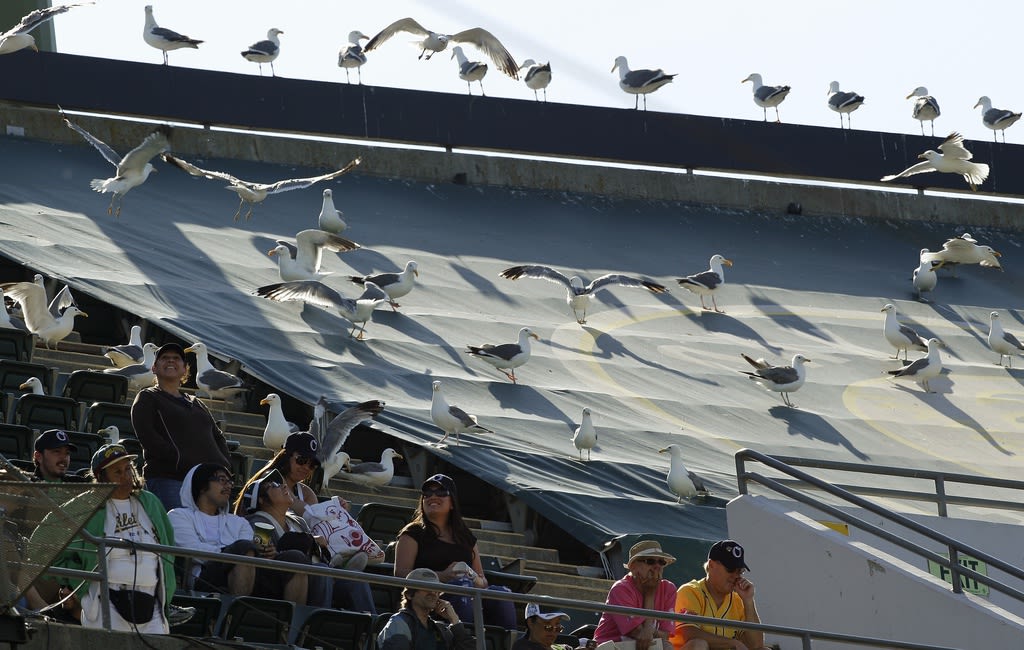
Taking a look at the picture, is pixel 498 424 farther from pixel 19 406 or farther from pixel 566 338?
pixel 19 406

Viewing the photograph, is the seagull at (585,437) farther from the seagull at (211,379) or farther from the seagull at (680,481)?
the seagull at (211,379)

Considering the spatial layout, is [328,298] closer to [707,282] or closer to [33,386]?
[33,386]

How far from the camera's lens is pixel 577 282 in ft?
72.2

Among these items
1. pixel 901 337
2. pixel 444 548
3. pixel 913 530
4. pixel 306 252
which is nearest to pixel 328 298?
pixel 306 252

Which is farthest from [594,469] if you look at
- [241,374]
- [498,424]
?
[241,374]

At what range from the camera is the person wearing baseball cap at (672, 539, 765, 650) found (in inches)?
368

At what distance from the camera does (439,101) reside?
91.1ft

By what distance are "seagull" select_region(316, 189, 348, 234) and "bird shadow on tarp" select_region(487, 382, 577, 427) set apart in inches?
197

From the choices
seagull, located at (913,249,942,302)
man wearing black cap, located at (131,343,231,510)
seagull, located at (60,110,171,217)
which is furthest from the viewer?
seagull, located at (913,249,942,302)

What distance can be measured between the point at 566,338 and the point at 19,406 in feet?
32.2

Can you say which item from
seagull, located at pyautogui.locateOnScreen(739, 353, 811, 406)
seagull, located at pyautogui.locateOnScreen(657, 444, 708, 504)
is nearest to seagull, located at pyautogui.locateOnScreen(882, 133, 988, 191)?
seagull, located at pyautogui.locateOnScreen(739, 353, 811, 406)

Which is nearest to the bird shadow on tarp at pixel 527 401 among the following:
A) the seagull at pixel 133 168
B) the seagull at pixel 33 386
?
the seagull at pixel 133 168

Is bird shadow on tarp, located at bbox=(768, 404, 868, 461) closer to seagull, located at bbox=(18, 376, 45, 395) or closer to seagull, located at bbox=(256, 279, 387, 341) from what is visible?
seagull, located at bbox=(256, 279, 387, 341)

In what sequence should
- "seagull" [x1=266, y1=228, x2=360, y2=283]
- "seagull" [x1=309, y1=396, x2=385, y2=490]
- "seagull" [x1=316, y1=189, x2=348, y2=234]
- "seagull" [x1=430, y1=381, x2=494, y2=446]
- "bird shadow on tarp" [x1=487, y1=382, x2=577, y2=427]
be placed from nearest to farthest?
"seagull" [x1=309, y1=396, x2=385, y2=490] < "seagull" [x1=430, y1=381, x2=494, y2=446] < "bird shadow on tarp" [x1=487, y1=382, x2=577, y2=427] < "seagull" [x1=266, y1=228, x2=360, y2=283] < "seagull" [x1=316, y1=189, x2=348, y2=234]
